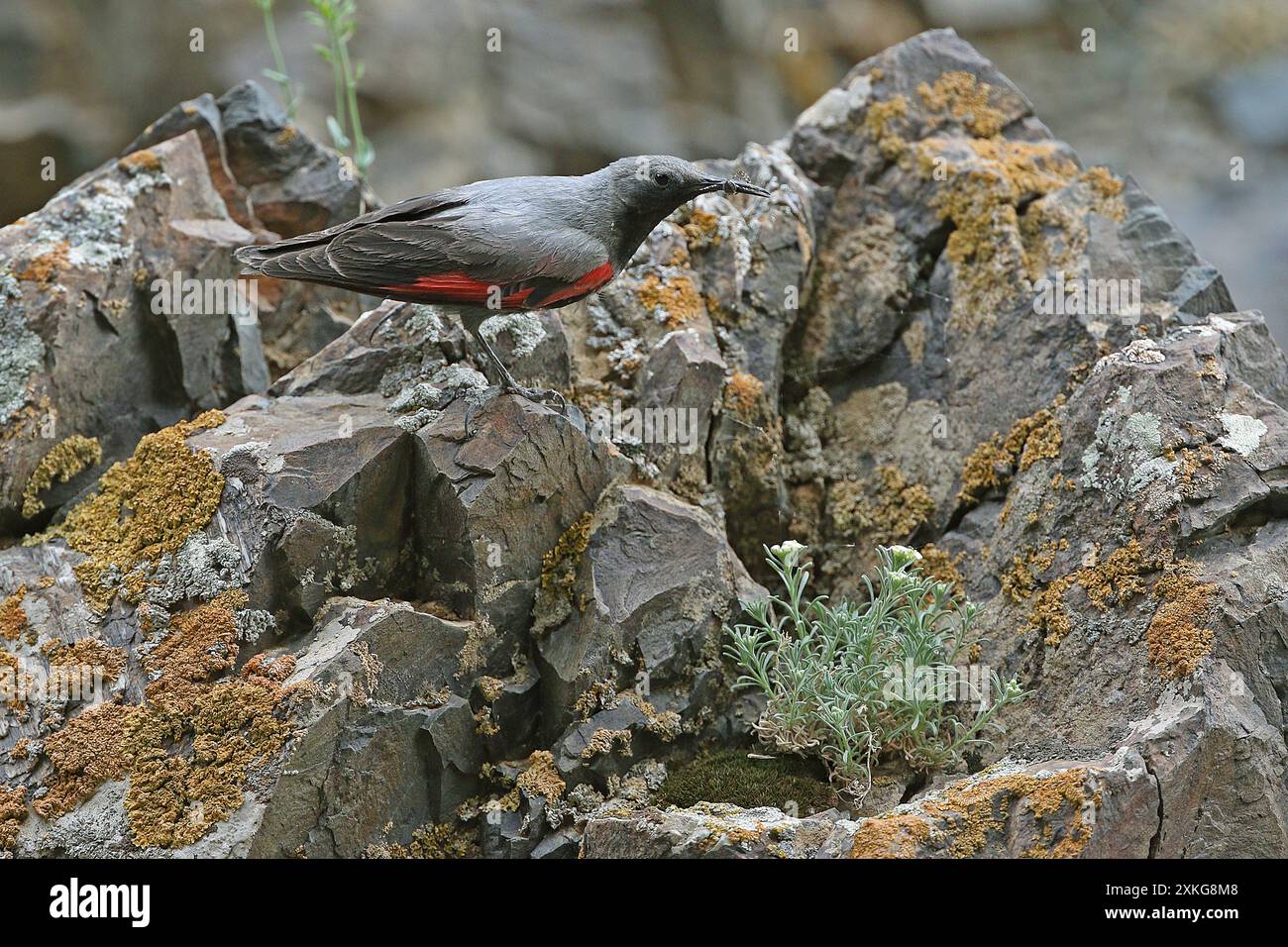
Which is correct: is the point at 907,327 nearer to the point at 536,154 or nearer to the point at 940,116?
the point at 940,116

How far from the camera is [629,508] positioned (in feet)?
17.5

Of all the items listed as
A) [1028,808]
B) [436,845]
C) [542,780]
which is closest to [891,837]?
[1028,808]

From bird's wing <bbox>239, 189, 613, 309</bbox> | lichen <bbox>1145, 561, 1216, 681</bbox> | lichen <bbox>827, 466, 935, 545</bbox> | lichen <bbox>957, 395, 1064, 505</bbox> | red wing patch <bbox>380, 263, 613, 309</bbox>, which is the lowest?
lichen <bbox>1145, 561, 1216, 681</bbox>

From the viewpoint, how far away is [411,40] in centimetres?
1480

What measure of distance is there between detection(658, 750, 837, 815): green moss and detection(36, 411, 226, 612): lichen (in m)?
2.42

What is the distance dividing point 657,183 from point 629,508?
5.23 ft

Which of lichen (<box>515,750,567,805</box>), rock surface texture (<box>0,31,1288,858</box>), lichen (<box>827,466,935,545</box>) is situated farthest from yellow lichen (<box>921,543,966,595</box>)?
lichen (<box>515,750,567,805</box>)

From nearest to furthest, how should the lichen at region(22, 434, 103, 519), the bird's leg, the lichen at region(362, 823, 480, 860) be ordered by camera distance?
1. the lichen at region(362, 823, 480, 860)
2. the bird's leg
3. the lichen at region(22, 434, 103, 519)

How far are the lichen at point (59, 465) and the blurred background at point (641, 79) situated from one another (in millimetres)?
7936

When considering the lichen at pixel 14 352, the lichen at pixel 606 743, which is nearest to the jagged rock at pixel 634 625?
the lichen at pixel 606 743

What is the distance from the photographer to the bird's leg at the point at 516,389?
5320mm

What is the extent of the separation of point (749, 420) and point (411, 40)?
36.1ft

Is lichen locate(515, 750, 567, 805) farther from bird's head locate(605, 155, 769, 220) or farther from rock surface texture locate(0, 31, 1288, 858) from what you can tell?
bird's head locate(605, 155, 769, 220)

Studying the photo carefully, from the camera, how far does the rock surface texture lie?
434 centimetres
